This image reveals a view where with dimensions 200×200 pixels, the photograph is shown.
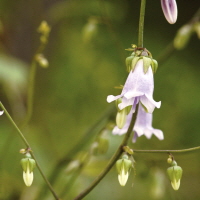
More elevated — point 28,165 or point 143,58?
point 143,58

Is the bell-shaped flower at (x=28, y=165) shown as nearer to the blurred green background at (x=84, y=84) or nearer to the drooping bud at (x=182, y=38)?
the drooping bud at (x=182, y=38)

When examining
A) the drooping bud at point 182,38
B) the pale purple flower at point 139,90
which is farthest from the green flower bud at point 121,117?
the drooping bud at point 182,38

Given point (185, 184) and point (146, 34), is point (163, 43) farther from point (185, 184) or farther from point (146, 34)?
point (185, 184)

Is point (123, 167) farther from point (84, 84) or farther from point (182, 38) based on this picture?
point (84, 84)

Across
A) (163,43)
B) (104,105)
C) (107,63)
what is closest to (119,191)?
(104,105)

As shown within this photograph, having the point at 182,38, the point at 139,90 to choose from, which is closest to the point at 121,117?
the point at 139,90

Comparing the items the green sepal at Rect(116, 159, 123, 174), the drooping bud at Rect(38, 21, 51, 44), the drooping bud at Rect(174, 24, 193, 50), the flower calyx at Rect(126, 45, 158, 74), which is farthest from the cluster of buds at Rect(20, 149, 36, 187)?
the drooping bud at Rect(174, 24, 193, 50)
